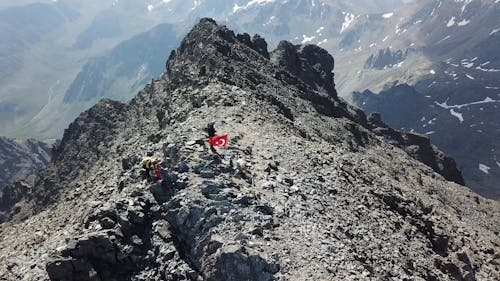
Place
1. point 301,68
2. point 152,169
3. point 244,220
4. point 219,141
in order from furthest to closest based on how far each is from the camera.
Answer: point 301,68 < point 219,141 < point 152,169 < point 244,220

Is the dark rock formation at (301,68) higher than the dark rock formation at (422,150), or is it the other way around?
the dark rock formation at (301,68)

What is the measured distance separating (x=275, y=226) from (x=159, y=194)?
8342 mm

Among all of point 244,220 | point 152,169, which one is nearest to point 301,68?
point 152,169

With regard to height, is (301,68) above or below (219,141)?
above

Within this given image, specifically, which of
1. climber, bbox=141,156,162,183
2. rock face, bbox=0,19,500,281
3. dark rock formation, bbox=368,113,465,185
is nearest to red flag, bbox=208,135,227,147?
rock face, bbox=0,19,500,281

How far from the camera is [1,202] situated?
172000mm

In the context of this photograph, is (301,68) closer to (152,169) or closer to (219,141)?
(219,141)

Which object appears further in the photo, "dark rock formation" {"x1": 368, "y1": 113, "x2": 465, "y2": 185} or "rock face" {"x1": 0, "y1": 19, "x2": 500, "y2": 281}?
"dark rock formation" {"x1": 368, "y1": 113, "x2": 465, "y2": 185}

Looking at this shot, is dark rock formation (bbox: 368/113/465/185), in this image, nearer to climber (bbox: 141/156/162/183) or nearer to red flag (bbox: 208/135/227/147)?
red flag (bbox: 208/135/227/147)

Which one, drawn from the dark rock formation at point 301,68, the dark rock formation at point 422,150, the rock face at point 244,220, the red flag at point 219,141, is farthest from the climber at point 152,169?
the dark rock formation at point 422,150

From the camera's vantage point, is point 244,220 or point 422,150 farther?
point 422,150

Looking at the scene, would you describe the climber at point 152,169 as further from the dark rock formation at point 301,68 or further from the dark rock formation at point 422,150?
the dark rock formation at point 422,150

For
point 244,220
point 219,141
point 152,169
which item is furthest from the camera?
point 219,141

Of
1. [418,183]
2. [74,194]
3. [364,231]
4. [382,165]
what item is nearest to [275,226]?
[364,231]
